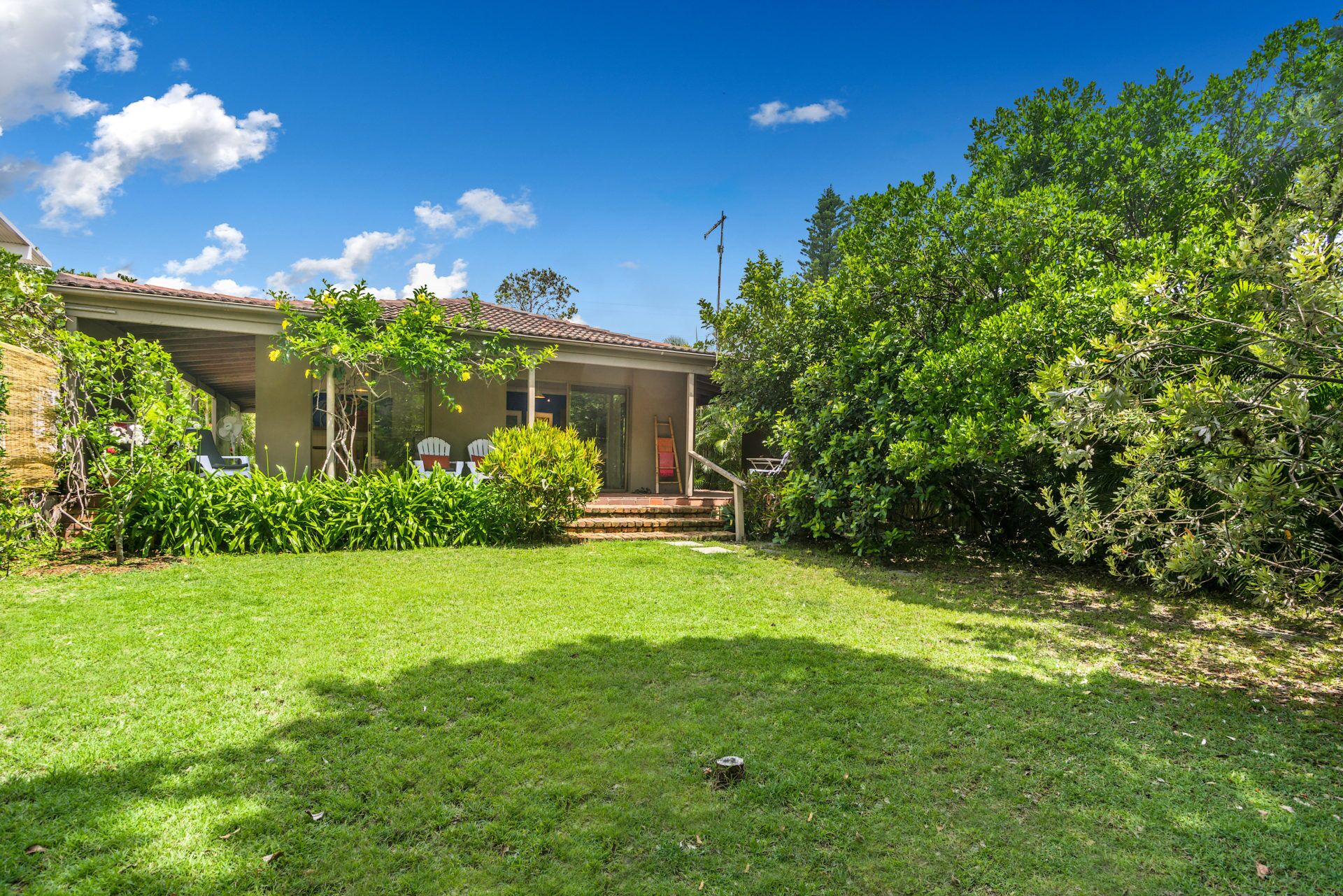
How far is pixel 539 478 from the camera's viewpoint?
775 cm

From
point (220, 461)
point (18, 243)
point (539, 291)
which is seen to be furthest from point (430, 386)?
point (539, 291)

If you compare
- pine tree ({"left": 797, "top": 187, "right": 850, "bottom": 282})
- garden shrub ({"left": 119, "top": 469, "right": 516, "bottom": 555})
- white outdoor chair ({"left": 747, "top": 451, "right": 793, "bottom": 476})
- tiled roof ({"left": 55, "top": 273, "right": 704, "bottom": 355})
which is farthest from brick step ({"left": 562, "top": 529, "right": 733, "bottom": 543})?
pine tree ({"left": 797, "top": 187, "right": 850, "bottom": 282})

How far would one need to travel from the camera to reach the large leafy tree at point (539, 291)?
36.0 m

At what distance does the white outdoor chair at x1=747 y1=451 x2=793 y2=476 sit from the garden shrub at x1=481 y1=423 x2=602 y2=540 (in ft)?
9.13

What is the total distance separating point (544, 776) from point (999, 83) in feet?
40.8

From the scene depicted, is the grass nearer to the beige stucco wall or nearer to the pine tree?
the beige stucco wall

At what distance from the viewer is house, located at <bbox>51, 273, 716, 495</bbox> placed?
27.4ft

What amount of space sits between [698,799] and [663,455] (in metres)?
10.8

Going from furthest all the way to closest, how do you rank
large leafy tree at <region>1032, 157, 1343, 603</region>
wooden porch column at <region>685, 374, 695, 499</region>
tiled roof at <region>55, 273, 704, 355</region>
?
wooden porch column at <region>685, 374, 695, 499</region> < tiled roof at <region>55, 273, 704, 355</region> < large leafy tree at <region>1032, 157, 1343, 603</region>

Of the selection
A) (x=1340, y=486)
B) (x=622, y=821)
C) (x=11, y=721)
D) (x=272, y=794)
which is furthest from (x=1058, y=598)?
(x=11, y=721)

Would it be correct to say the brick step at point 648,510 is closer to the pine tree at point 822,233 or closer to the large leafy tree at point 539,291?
the pine tree at point 822,233

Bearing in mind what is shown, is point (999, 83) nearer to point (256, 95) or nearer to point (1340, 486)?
point (1340, 486)

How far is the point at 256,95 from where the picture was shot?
13.0 m

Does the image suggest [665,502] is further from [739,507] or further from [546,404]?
[546,404]
